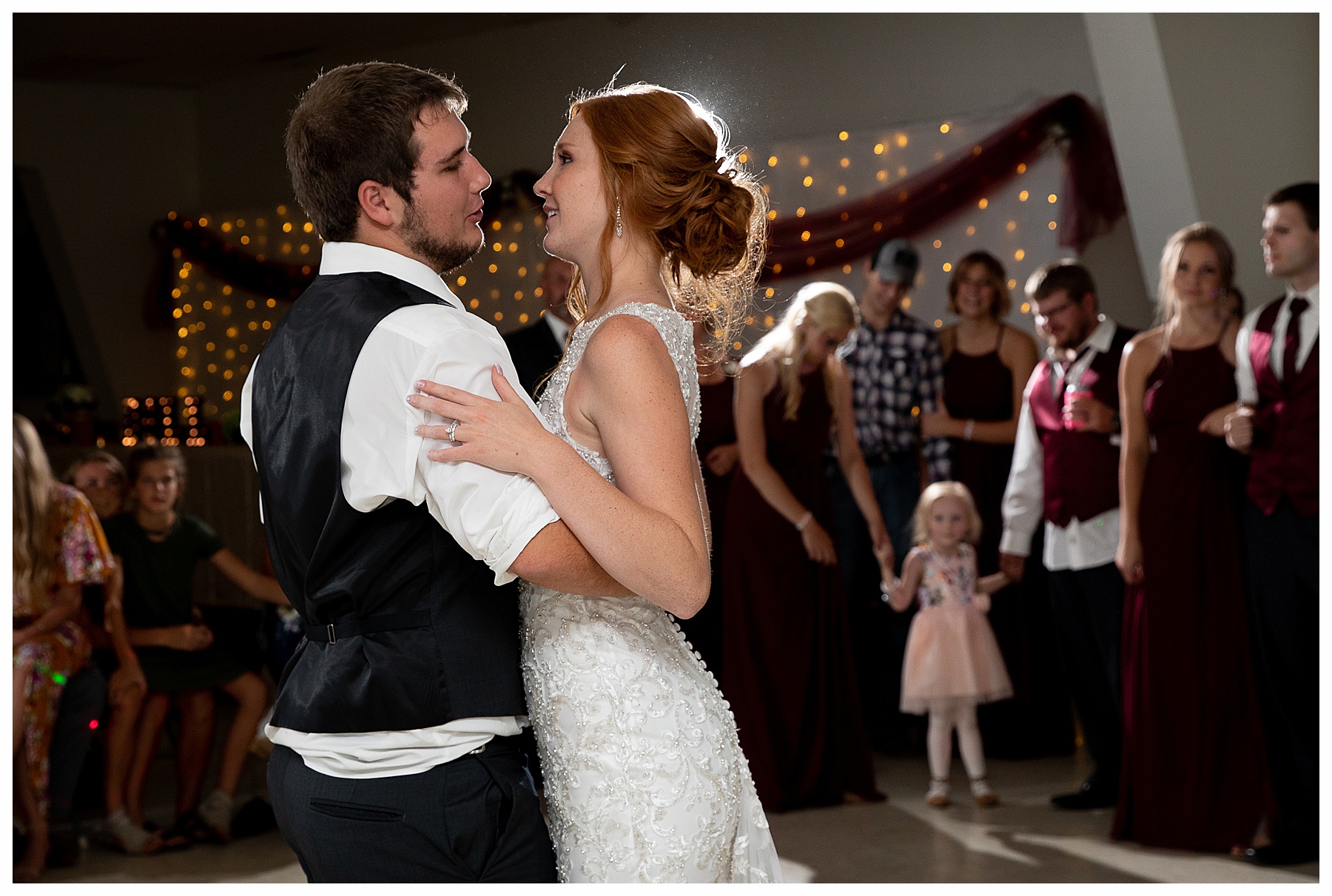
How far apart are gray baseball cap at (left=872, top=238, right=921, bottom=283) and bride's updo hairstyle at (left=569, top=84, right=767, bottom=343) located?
2.16m

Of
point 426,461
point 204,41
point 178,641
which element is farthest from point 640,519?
point 178,641

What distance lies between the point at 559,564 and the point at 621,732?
0.81ft

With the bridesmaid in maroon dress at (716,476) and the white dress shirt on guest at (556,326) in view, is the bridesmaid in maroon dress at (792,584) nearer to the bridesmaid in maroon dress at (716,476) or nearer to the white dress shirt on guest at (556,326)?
the bridesmaid in maroon dress at (716,476)

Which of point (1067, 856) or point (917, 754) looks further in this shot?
point (917, 754)

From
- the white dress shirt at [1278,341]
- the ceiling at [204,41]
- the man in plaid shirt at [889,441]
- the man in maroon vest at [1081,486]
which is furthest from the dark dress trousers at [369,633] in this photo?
the man in plaid shirt at [889,441]

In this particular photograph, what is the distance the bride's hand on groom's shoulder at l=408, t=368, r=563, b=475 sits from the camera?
1080 millimetres

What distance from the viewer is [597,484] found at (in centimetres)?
111

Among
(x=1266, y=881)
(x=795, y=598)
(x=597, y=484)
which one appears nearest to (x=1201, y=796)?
(x=1266, y=881)

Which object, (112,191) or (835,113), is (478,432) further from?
(112,191)

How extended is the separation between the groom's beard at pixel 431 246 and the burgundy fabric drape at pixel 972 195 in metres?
1.43

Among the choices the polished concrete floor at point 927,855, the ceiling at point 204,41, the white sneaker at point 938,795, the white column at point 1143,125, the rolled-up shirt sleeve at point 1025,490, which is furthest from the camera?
Result: the rolled-up shirt sleeve at point 1025,490

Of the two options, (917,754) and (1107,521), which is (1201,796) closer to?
(1107,521)

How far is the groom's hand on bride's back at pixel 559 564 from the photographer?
1.09 metres

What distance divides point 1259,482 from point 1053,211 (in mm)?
1392
